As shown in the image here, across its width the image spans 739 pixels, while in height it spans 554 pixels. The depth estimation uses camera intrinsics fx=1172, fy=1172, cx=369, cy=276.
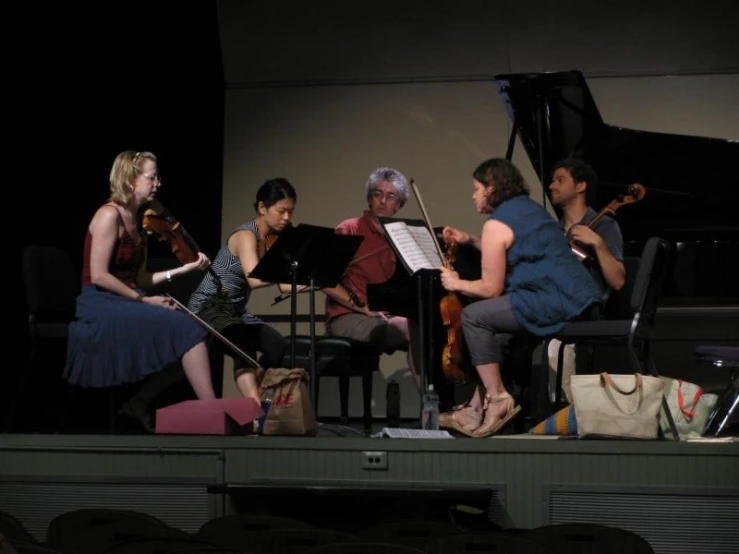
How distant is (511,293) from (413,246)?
1.33ft

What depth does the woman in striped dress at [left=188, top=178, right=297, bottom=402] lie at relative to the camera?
4910 millimetres

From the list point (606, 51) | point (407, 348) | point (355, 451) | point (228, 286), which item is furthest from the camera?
point (606, 51)

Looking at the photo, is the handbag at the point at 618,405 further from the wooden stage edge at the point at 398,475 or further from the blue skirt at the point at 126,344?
the blue skirt at the point at 126,344

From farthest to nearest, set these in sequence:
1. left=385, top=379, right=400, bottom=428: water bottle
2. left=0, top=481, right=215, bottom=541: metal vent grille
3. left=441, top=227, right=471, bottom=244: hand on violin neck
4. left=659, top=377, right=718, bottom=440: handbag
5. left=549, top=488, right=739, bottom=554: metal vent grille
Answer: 1. left=385, top=379, right=400, bottom=428: water bottle
2. left=441, top=227, right=471, bottom=244: hand on violin neck
3. left=659, top=377, right=718, bottom=440: handbag
4. left=0, top=481, right=215, bottom=541: metal vent grille
5. left=549, top=488, right=739, bottom=554: metal vent grille

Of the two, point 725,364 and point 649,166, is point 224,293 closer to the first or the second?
point 725,364

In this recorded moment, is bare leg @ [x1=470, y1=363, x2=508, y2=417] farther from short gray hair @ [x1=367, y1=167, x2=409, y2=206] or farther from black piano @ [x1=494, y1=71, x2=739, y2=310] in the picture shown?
black piano @ [x1=494, y1=71, x2=739, y2=310]

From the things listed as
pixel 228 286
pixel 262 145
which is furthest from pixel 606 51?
pixel 228 286

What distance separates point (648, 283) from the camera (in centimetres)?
459

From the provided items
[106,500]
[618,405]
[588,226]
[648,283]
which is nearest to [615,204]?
[588,226]

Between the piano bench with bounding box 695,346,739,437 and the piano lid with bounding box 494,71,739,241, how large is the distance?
1.21 metres

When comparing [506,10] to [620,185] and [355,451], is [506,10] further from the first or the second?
[355,451]

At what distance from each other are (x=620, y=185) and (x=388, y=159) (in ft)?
5.49

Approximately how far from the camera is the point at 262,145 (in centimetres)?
698

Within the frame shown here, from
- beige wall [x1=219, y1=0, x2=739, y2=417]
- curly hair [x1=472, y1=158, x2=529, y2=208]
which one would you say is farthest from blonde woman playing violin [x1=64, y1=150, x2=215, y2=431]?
beige wall [x1=219, y1=0, x2=739, y2=417]
